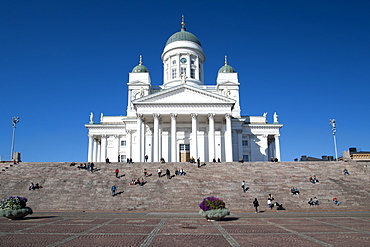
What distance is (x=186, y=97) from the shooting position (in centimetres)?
4744

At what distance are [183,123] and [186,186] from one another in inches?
862

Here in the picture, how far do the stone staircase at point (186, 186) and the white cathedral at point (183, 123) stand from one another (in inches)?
415

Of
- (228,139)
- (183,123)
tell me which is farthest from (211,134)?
(183,123)

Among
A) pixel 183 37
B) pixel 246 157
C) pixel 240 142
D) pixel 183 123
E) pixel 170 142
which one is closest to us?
pixel 170 142

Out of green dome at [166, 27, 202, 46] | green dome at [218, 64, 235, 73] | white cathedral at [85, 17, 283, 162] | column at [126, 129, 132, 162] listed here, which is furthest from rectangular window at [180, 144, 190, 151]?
green dome at [166, 27, 202, 46]

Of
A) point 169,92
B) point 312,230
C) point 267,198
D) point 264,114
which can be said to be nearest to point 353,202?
point 267,198

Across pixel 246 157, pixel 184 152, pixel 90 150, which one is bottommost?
pixel 246 157

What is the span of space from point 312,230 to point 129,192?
61.3 ft

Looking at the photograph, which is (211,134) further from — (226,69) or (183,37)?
(183,37)

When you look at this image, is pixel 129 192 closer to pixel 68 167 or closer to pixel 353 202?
pixel 68 167

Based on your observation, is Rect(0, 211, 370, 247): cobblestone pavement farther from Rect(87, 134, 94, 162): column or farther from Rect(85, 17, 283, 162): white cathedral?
Rect(87, 134, 94, 162): column

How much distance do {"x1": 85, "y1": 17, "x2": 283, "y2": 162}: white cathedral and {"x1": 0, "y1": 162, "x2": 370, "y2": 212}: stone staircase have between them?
10.5 metres

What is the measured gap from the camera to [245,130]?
5712 centimetres

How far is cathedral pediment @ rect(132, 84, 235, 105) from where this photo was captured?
4688 cm
